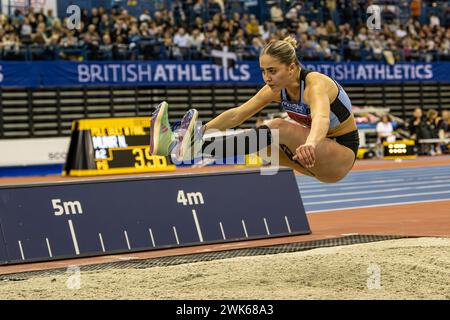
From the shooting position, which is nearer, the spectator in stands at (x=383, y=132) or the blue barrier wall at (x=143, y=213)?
the blue barrier wall at (x=143, y=213)

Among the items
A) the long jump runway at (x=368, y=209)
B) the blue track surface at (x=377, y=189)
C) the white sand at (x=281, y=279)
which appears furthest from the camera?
the blue track surface at (x=377, y=189)

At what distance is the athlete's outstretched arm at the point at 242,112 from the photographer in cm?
652

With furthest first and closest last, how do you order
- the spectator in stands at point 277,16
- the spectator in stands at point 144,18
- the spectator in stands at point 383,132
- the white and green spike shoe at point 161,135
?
the spectator in stands at point 277,16
the spectator in stands at point 383,132
the spectator in stands at point 144,18
the white and green spike shoe at point 161,135

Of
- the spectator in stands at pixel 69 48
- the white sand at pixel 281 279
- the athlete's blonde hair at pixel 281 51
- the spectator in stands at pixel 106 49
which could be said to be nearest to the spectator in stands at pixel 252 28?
the spectator in stands at pixel 106 49

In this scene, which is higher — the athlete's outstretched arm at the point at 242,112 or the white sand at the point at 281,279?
the athlete's outstretched arm at the point at 242,112

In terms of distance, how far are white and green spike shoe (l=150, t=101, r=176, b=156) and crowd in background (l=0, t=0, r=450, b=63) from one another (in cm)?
1512

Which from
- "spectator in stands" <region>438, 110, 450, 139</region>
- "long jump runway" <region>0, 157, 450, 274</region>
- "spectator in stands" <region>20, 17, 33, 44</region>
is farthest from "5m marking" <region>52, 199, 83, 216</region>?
"spectator in stands" <region>438, 110, 450, 139</region>

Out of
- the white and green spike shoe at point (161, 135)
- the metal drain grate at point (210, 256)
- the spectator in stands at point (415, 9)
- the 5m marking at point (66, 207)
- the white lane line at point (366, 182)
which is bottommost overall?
the white lane line at point (366, 182)

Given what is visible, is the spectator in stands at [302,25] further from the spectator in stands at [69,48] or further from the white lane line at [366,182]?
the white lane line at [366,182]

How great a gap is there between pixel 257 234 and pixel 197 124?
3.37 metres

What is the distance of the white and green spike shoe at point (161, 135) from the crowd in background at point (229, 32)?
15.1m

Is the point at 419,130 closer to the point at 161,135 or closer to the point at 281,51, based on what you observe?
the point at 161,135

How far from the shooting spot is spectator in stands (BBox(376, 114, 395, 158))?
25062mm

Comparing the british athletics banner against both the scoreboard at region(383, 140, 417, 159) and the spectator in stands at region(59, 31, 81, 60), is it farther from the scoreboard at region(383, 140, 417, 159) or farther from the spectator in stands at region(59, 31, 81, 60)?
the scoreboard at region(383, 140, 417, 159)
